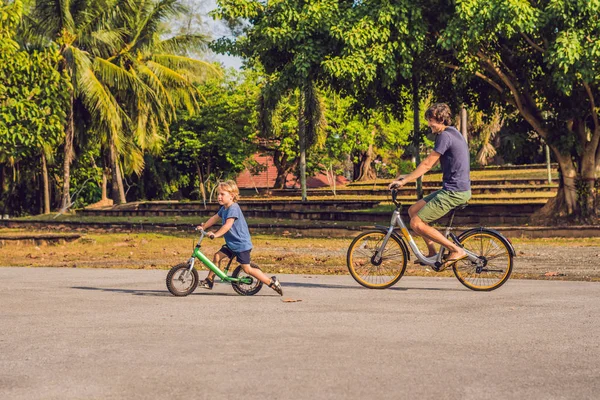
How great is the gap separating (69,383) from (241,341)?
1.67 metres

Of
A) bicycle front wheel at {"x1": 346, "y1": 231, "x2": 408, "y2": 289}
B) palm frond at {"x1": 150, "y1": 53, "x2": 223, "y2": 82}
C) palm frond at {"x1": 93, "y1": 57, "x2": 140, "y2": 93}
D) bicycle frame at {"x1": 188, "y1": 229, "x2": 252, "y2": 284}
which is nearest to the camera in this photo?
bicycle frame at {"x1": 188, "y1": 229, "x2": 252, "y2": 284}

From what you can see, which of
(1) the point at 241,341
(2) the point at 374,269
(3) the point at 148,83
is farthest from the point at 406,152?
(1) the point at 241,341

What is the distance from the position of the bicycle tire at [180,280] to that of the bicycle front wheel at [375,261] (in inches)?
64.2

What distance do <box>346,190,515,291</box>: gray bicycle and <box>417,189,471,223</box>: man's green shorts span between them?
154mm

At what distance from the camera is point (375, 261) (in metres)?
10.5

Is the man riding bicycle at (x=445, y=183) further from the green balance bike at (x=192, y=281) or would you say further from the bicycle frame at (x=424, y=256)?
the green balance bike at (x=192, y=281)

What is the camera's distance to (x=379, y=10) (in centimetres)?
2047

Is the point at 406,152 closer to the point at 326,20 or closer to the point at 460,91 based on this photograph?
the point at 460,91

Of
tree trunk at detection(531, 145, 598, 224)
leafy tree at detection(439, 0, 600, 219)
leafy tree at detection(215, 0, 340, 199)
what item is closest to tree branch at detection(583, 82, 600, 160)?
leafy tree at detection(439, 0, 600, 219)

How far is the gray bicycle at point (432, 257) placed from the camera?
33.7 ft

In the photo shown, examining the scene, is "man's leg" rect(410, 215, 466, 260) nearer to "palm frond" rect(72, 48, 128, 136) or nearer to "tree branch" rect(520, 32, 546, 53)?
"tree branch" rect(520, 32, 546, 53)

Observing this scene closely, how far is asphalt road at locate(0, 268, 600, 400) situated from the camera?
565 centimetres

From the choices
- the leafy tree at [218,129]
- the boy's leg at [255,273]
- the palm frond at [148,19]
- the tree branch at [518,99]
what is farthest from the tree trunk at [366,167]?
the boy's leg at [255,273]

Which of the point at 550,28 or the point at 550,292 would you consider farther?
the point at 550,28
